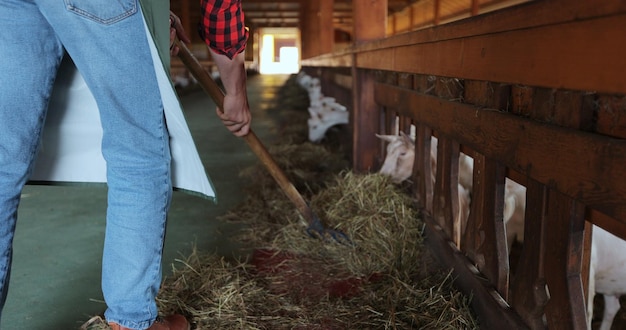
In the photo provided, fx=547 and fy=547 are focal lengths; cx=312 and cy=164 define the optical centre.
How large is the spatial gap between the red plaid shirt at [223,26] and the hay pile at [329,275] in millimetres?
821

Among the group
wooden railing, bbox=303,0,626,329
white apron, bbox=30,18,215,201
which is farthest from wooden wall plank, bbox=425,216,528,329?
white apron, bbox=30,18,215,201

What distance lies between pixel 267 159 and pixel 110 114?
3.19ft

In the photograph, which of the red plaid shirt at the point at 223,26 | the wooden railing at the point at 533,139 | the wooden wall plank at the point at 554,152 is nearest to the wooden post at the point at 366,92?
the wooden railing at the point at 533,139

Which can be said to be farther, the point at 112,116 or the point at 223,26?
the point at 223,26

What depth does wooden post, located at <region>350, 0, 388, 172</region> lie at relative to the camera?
11.0 ft

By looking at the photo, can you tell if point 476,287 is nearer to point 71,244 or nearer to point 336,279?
point 336,279

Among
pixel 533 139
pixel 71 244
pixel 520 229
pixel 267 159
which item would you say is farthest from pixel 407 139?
pixel 71 244

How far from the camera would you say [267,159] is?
2.17 meters

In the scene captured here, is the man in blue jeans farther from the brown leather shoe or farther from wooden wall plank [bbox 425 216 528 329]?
wooden wall plank [bbox 425 216 528 329]

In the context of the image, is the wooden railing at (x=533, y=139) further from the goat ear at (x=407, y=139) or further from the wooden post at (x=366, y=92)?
the wooden post at (x=366, y=92)

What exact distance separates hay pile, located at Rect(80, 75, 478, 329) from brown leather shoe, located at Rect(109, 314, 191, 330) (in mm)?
96

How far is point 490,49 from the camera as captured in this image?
143 centimetres

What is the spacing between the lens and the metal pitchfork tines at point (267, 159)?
1787 mm

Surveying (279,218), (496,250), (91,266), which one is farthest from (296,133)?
(496,250)
